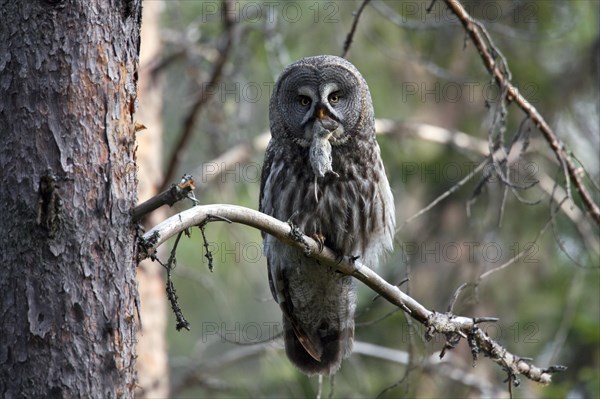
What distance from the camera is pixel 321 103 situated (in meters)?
4.11

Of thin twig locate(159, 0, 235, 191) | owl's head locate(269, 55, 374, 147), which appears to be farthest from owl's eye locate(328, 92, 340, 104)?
thin twig locate(159, 0, 235, 191)

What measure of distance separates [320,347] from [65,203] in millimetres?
2432

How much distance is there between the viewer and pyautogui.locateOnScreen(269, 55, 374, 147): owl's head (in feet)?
13.3

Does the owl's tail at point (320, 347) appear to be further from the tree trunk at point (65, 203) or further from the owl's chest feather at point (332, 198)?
the tree trunk at point (65, 203)

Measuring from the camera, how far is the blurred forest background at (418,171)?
571 centimetres

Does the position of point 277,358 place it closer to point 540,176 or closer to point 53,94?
point 540,176

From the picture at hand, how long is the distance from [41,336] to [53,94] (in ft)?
2.23

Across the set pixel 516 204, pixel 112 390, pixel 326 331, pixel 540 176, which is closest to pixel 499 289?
pixel 516 204

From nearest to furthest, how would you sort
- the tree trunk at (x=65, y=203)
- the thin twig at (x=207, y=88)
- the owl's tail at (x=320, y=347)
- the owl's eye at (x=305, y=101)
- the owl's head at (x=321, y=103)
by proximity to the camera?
the tree trunk at (x=65, y=203)
the owl's head at (x=321, y=103)
the owl's eye at (x=305, y=101)
the owl's tail at (x=320, y=347)
the thin twig at (x=207, y=88)

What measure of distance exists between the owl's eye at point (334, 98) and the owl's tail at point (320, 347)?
1.18m

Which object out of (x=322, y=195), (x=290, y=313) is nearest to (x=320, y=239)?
(x=322, y=195)

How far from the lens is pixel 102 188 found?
2.35 m

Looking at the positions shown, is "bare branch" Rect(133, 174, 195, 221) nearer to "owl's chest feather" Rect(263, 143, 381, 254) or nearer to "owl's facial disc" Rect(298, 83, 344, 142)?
"owl's chest feather" Rect(263, 143, 381, 254)

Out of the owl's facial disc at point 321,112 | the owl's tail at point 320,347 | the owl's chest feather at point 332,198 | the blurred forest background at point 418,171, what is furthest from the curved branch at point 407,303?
the blurred forest background at point 418,171
